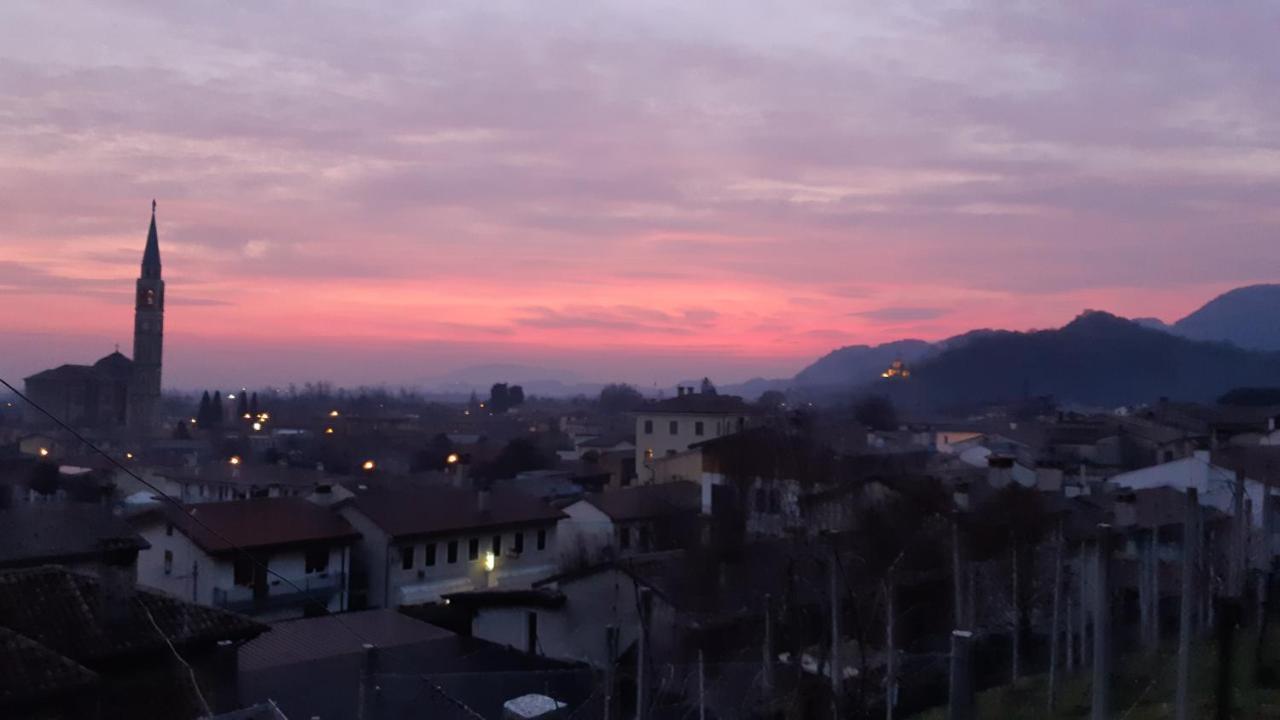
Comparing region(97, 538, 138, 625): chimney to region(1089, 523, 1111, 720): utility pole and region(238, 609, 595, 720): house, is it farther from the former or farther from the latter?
region(1089, 523, 1111, 720): utility pole

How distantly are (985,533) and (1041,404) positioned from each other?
64.4 meters

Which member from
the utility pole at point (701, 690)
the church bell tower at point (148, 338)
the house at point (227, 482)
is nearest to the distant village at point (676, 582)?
the house at point (227, 482)

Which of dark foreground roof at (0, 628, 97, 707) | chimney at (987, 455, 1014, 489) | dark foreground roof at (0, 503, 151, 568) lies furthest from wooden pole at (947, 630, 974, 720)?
chimney at (987, 455, 1014, 489)

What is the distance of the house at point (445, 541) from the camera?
73.2 ft

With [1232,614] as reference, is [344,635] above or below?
below

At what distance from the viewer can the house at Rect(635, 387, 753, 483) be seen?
40.3 metres

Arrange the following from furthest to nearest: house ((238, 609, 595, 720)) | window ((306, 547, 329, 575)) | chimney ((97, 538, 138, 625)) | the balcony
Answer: window ((306, 547, 329, 575)) < the balcony < house ((238, 609, 595, 720)) < chimney ((97, 538, 138, 625))

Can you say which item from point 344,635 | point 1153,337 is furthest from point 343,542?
point 1153,337

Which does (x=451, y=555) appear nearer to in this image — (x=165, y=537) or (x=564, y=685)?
(x=165, y=537)

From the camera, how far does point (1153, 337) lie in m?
140

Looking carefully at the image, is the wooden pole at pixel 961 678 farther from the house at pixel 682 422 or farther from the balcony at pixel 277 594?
the house at pixel 682 422

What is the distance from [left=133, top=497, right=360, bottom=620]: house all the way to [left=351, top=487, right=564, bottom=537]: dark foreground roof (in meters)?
0.90

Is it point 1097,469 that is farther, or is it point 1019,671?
point 1097,469

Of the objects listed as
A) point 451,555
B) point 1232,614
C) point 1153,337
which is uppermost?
point 1153,337
